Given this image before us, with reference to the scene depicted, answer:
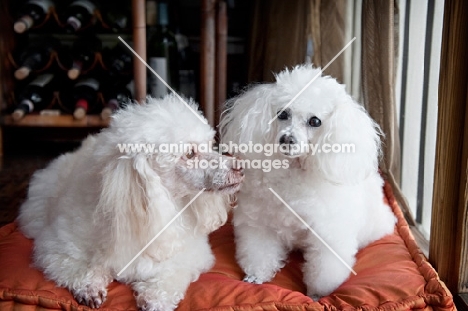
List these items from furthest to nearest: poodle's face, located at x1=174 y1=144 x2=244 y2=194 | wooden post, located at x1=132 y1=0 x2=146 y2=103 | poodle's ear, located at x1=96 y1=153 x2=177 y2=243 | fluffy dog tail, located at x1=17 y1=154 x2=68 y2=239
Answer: wooden post, located at x1=132 y1=0 x2=146 y2=103
fluffy dog tail, located at x1=17 y1=154 x2=68 y2=239
poodle's face, located at x1=174 y1=144 x2=244 y2=194
poodle's ear, located at x1=96 y1=153 x2=177 y2=243

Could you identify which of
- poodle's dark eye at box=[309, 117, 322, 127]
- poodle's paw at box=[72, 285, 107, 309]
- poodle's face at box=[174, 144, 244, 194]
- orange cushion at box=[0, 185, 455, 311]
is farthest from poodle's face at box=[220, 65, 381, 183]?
poodle's paw at box=[72, 285, 107, 309]

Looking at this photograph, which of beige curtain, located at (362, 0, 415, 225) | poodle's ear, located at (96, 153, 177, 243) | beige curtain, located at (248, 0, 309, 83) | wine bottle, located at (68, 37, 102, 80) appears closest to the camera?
poodle's ear, located at (96, 153, 177, 243)

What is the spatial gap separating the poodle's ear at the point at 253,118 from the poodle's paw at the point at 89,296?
56 centimetres

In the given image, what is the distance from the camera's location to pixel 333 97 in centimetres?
141

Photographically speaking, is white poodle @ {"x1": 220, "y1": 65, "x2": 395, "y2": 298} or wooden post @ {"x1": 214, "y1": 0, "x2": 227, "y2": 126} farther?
wooden post @ {"x1": 214, "y1": 0, "x2": 227, "y2": 126}

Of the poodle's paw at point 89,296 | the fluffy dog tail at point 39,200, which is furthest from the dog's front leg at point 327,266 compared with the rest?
the fluffy dog tail at point 39,200

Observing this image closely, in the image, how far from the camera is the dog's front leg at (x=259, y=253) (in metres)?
1.49

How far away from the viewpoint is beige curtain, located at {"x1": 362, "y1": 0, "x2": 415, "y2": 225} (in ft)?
5.94

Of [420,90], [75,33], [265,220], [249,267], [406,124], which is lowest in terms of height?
[249,267]

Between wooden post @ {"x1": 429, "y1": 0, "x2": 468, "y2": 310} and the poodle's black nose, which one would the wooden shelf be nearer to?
the poodle's black nose

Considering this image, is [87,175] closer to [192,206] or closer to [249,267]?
[192,206]

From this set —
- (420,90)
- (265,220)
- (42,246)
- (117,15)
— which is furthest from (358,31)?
(42,246)

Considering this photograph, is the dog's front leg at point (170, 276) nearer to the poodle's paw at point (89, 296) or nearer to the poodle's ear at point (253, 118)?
the poodle's paw at point (89, 296)

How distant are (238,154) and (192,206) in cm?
22
